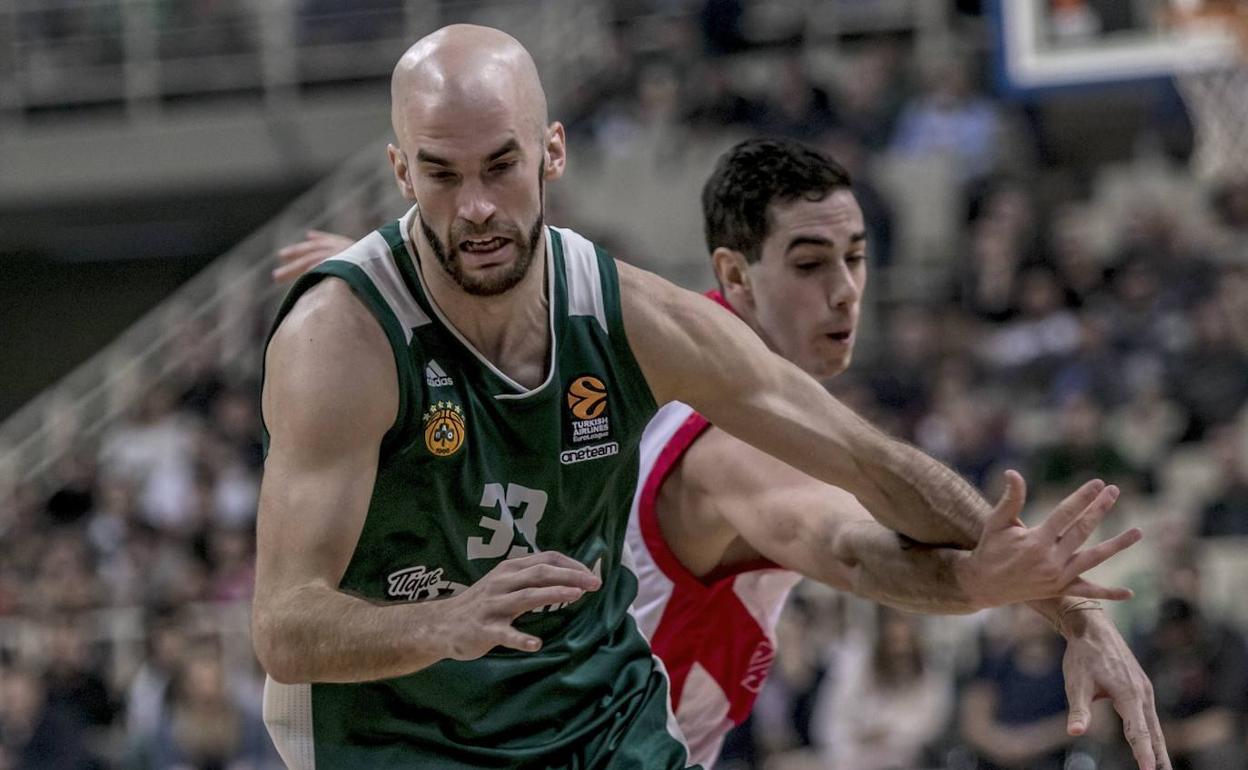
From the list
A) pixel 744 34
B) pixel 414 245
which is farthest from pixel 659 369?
pixel 744 34

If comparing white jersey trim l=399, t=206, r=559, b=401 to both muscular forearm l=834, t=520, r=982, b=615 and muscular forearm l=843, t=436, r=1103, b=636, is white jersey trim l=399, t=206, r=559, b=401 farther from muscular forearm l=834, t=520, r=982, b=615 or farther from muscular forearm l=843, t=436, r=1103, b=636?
muscular forearm l=834, t=520, r=982, b=615

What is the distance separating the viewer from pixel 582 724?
421cm

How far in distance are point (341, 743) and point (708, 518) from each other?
1.33 metres

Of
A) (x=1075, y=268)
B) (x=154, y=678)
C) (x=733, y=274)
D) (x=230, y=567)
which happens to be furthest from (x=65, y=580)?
(x=733, y=274)

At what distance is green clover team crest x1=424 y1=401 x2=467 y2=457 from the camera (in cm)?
Result: 390

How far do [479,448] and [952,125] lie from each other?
10.6 meters

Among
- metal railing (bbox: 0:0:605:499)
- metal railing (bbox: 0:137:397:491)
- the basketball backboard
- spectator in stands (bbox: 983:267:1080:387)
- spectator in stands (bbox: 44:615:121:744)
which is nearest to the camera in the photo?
spectator in stands (bbox: 44:615:121:744)

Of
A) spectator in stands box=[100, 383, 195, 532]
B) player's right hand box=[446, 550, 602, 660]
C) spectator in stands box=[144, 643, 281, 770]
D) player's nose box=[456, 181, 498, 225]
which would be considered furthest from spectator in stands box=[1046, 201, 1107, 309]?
player's right hand box=[446, 550, 602, 660]

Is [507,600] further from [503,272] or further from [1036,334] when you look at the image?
[1036,334]

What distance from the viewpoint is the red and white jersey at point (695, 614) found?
500 cm

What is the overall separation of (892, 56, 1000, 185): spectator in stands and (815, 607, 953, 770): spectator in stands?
5519 millimetres

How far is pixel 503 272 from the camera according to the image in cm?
391

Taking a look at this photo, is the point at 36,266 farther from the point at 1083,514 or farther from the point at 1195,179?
the point at 1083,514

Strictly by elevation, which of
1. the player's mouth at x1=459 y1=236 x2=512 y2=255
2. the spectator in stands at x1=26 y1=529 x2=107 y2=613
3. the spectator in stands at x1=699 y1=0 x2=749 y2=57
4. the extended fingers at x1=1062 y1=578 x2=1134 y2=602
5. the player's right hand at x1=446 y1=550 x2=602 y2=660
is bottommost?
the spectator in stands at x1=26 y1=529 x2=107 y2=613
